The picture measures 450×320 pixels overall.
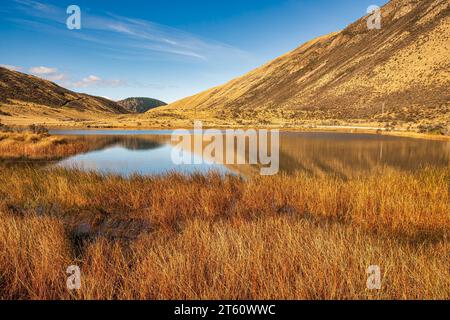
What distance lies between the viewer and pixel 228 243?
4.79 m

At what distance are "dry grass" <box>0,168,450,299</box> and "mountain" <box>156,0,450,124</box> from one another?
1803 inches

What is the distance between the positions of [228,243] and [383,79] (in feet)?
286

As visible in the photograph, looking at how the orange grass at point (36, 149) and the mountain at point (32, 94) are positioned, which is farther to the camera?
the mountain at point (32, 94)

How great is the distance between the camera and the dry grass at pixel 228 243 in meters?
3.68

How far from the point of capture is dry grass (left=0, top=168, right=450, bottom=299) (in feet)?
12.1

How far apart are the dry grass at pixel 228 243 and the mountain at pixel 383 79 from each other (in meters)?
45.8

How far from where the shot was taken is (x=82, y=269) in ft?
13.8

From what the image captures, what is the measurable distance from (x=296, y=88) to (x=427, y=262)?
5055 inches
